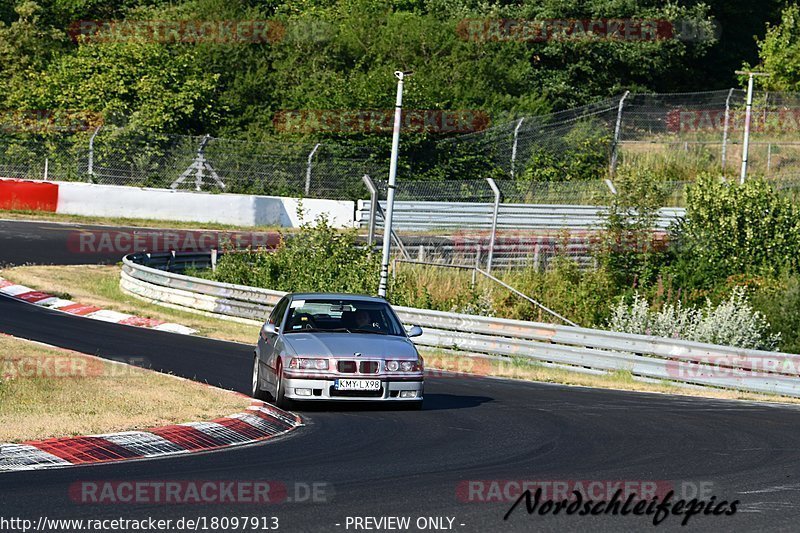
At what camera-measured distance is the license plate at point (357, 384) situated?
1325 centimetres

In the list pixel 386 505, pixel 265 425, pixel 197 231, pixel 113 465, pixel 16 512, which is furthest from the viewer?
pixel 197 231

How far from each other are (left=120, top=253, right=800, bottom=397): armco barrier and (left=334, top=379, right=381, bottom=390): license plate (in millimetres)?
7083

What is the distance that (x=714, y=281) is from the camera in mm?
29281

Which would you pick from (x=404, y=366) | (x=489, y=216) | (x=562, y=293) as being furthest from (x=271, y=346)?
(x=489, y=216)

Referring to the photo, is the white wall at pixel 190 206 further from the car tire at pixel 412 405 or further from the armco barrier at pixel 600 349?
the car tire at pixel 412 405

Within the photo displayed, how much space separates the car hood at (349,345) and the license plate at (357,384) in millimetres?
280

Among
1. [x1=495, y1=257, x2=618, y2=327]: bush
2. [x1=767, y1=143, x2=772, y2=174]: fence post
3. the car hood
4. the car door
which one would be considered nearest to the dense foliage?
[x1=767, y1=143, x2=772, y2=174]: fence post

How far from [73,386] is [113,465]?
4.39 meters

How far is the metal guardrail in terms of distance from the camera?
105 ft

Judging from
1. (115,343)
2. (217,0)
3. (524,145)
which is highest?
(217,0)

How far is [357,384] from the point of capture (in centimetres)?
1327

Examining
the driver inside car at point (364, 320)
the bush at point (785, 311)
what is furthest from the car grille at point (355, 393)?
the bush at point (785, 311)

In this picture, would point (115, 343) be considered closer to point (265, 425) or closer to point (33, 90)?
point (265, 425)

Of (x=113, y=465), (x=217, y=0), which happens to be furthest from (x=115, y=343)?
(x=217, y=0)
